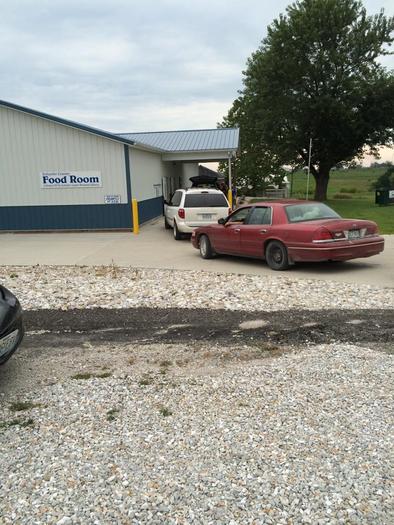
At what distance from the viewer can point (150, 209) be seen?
68.9 ft

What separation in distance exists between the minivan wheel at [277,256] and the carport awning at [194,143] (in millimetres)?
12878

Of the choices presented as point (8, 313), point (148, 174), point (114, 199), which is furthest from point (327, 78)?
point (8, 313)

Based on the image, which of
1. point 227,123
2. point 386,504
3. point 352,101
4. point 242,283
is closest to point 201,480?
point 386,504

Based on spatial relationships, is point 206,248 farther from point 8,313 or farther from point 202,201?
point 8,313

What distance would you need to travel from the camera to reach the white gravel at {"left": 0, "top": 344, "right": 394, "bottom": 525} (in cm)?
262

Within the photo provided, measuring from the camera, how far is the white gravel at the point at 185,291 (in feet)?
23.4

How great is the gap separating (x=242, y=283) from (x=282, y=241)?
1483 millimetres

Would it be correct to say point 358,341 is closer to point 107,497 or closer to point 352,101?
point 107,497

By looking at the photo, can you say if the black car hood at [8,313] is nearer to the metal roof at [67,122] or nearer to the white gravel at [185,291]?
the white gravel at [185,291]

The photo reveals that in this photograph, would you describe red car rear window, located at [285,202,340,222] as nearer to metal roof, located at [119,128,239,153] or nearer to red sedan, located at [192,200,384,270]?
red sedan, located at [192,200,384,270]

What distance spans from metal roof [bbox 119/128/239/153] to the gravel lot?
57.2 ft

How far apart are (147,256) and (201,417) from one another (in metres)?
8.47

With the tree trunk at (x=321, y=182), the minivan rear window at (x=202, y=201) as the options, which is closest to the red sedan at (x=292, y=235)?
the minivan rear window at (x=202, y=201)

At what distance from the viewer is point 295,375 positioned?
4.40m
